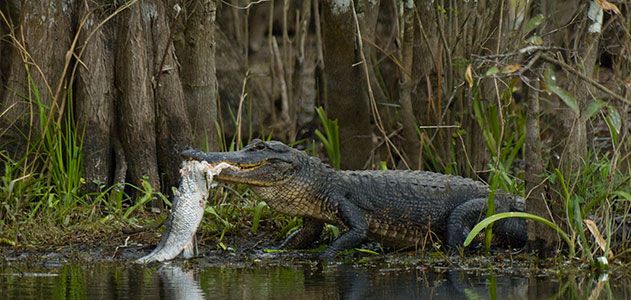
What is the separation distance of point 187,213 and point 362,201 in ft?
4.32

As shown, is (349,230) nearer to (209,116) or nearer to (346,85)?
(209,116)

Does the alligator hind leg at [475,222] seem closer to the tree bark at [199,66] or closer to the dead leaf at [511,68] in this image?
the dead leaf at [511,68]

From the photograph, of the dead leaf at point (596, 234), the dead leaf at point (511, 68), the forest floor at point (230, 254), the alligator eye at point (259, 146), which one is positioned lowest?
the forest floor at point (230, 254)

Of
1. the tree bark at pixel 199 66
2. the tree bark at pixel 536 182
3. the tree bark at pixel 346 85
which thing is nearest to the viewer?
the tree bark at pixel 536 182

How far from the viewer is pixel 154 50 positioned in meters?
11.1

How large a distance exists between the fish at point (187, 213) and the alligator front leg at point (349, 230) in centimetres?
89

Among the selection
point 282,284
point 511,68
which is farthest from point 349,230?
point 511,68

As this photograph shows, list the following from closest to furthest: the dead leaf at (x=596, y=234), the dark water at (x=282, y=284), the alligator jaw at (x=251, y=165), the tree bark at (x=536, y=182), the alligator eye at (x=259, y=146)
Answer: the dark water at (x=282, y=284) < the dead leaf at (x=596, y=234) < the tree bark at (x=536, y=182) < the alligator jaw at (x=251, y=165) < the alligator eye at (x=259, y=146)

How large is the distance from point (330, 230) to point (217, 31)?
16.4ft

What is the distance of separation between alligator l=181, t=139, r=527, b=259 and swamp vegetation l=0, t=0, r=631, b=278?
0.39 m

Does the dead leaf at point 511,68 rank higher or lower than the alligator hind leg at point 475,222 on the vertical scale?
higher

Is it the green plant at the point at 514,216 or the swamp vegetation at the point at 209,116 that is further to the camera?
the swamp vegetation at the point at 209,116

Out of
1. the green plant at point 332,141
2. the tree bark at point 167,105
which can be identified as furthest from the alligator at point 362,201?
the tree bark at point 167,105

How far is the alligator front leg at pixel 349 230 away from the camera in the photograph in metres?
9.67
